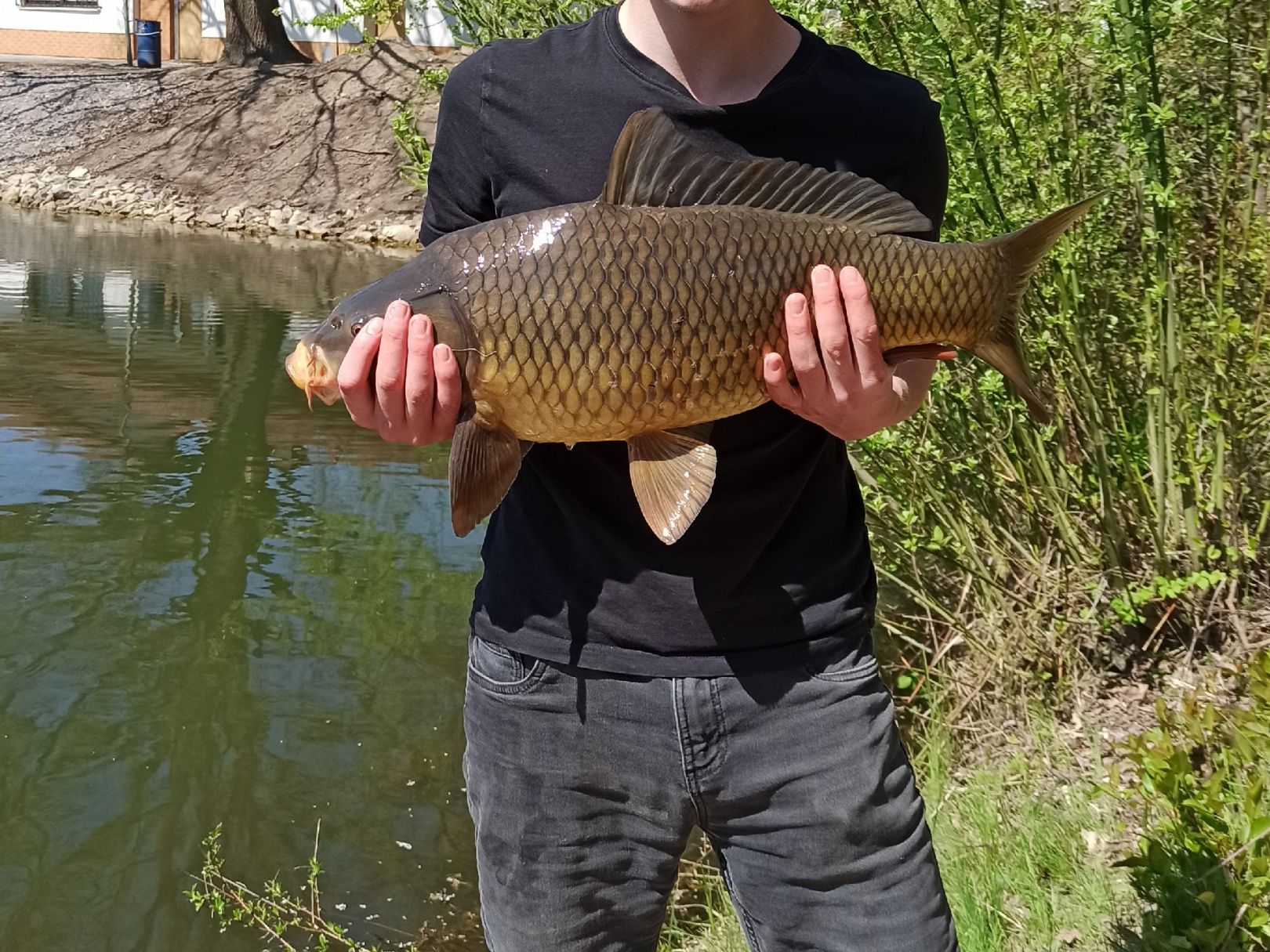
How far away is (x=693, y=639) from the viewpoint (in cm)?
158

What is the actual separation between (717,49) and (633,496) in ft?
1.77

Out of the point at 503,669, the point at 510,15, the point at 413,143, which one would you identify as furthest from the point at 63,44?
the point at 503,669

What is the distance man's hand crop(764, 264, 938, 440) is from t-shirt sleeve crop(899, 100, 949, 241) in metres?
0.23

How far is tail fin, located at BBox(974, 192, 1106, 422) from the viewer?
1632 mm

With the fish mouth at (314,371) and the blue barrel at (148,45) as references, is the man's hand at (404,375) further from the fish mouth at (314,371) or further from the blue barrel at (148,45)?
the blue barrel at (148,45)

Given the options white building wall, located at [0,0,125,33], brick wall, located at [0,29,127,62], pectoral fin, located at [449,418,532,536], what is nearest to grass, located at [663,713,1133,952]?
pectoral fin, located at [449,418,532,536]

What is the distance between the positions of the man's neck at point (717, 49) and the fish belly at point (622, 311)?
0.22m

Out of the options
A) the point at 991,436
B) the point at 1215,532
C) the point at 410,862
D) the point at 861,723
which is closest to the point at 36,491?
the point at 410,862

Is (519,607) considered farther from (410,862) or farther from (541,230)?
(410,862)

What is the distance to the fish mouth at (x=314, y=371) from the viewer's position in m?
1.51

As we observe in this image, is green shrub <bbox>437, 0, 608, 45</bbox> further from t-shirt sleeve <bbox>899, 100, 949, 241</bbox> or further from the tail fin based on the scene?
the tail fin

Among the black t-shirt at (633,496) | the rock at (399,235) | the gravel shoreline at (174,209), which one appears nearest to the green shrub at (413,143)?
the black t-shirt at (633,496)

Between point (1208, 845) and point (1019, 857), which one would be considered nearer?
point (1208, 845)

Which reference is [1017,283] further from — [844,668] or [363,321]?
[363,321]
